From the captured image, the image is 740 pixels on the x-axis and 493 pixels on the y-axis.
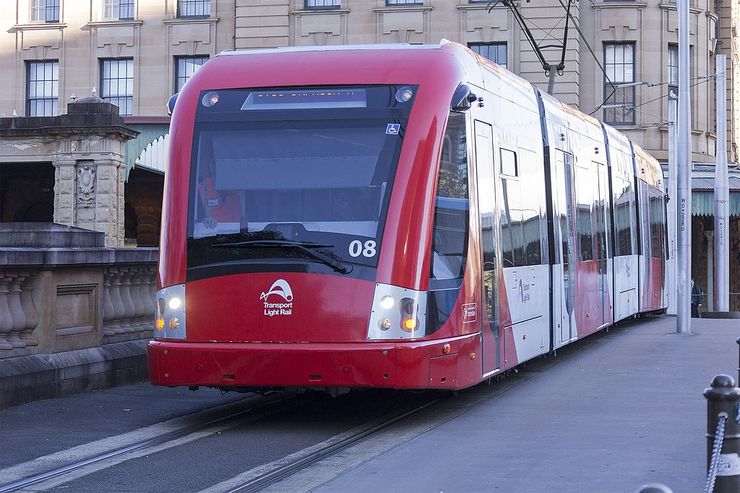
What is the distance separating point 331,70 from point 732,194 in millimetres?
34547

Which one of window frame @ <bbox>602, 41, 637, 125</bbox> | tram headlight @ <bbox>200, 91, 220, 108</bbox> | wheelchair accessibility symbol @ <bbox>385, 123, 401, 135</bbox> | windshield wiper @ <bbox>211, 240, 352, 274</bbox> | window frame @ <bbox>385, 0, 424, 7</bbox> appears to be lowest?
windshield wiper @ <bbox>211, 240, 352, 274</bbox>

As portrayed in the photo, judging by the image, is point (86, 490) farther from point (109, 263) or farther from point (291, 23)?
point (291, 23)

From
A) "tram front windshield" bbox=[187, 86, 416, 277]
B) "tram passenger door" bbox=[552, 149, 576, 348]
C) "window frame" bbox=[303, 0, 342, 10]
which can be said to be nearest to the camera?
"tram front windshield" bbox=[187, 86, 416, 277]

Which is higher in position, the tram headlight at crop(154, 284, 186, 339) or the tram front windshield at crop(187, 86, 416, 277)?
the tram front windshield at crop(187, 86, 416, 277)

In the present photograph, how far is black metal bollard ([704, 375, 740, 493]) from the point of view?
695 cm

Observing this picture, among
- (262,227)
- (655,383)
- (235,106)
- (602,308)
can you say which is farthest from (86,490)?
(602,308)

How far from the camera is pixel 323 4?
1745 inches

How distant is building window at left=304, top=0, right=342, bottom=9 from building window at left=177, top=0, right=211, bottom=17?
3218 millimetres

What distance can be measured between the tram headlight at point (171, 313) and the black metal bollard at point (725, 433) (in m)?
5.23

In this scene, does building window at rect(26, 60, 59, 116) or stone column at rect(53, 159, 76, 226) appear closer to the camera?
stone column at rect(53, 159, 76, 226)

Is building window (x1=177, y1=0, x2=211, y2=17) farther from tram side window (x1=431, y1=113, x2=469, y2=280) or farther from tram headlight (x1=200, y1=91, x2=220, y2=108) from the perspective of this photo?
tram side window (x1=431, y1=113, x2=469, y2=280)

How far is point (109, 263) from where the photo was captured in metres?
14.3

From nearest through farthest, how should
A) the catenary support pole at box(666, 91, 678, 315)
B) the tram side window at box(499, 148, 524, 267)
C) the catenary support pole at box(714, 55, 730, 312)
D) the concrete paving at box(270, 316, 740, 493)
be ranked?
the concrete paving at box(270, 316, 740, 493) → the tram side window at box(499, 148, 524, 267) → the catenary support pole at box(666, 91, 678, 315) → the catenary support pole at box(714, 55, 730, 312)

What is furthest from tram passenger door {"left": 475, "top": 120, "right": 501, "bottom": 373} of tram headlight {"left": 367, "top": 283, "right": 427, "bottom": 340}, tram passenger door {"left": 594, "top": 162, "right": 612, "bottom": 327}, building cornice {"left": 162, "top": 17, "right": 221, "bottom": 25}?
building cornice {"left": 162, "top": 17, "right": 221, "bottom": 25}
